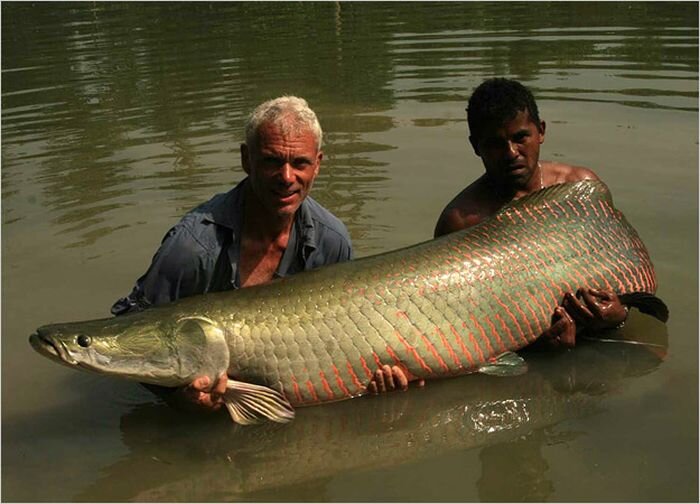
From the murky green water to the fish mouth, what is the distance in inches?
17.3

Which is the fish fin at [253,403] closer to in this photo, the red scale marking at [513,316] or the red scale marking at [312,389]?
the red scale marking at [312,389]

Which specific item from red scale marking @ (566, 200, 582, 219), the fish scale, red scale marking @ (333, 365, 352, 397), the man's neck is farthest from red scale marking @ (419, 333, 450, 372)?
red scale marking @ (566, 200, 582, 219)

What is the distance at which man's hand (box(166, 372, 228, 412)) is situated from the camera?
3.41m

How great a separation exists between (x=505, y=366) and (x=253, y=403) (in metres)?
1.02

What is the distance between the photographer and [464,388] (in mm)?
3818

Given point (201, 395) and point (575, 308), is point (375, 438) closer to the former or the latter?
point (201, 395)

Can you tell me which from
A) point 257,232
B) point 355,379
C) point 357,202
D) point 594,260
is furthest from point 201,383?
point 357,202

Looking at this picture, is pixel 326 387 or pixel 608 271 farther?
pixel 608 271

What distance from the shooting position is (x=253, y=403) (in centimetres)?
346

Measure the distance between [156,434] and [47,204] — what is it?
320 centimetres

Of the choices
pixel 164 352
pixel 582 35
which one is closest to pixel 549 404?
pixel 164 352

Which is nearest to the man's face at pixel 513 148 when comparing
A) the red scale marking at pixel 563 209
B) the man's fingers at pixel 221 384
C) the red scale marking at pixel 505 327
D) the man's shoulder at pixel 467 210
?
the man's shoulder at pixel 467 210

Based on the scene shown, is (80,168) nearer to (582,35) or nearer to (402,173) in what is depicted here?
(402,173)

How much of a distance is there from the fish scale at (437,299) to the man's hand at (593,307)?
1.9 inches
